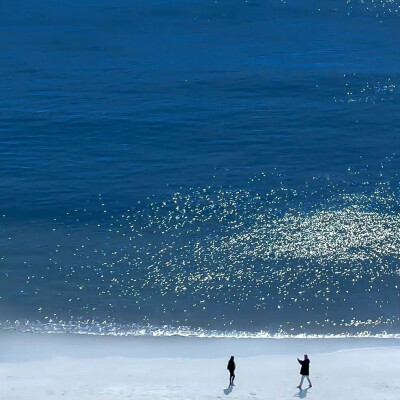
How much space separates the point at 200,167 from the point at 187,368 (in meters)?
27.0

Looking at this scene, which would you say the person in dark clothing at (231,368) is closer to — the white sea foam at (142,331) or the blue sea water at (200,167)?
the white sea foam at (142,331)

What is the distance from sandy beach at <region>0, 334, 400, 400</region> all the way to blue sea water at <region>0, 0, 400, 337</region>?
169 centimetres

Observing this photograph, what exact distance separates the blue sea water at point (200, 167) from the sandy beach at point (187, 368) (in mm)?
1692

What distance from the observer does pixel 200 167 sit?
75.6 m

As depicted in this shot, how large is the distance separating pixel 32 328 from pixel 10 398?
8814 mm

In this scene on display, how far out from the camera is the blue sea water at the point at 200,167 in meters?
59.3

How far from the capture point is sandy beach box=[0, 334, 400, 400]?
4881 centimetres

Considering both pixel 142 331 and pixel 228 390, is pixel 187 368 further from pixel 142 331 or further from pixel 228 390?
pixel 142 331

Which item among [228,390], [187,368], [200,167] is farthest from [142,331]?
[200,167]

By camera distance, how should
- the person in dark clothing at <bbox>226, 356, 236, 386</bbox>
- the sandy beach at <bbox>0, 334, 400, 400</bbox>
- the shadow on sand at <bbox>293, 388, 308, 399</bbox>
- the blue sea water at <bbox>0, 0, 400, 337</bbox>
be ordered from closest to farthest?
the shadow on sand at <bbox>293, 388, 308, 399</bbox> → the sandy beach at <bbox>0, 334, 400, 400</bbox> → the person in dark clothing at <bbox>226, 356, 236, 386</bbox> → the blue sea water at <bbox>0, 0, 400, 337</bbox>

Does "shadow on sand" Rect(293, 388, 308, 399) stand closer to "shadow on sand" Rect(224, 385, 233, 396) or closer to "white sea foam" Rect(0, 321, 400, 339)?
"shadow on sand" Rect(224, 385, 233, 396)

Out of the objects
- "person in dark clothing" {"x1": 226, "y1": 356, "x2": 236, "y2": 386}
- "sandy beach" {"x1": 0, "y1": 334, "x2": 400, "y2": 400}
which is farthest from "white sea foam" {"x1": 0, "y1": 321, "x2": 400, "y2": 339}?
"person in dark clothing" {"x1": 226, "y1": 356, "x2": 236, "y2": 386}

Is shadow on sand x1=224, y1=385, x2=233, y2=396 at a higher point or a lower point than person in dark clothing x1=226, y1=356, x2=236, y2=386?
lower

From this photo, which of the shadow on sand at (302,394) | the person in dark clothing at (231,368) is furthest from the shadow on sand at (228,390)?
the shadow on sand at (302,394)
